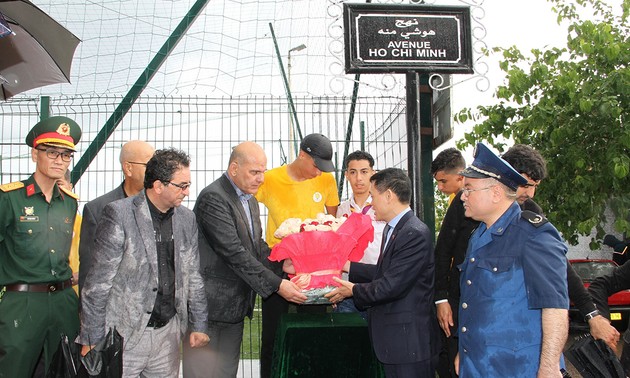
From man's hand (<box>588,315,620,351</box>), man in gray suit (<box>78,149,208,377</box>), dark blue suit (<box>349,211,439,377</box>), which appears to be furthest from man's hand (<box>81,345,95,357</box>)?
man's hand (<box>588,315,620,351</box>)

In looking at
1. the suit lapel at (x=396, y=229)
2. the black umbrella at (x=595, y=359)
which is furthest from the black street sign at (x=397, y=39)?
the black umbrella at (x=595, y=359)

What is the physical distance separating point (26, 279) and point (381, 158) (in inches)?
131

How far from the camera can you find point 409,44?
4.48 m

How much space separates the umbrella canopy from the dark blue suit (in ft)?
8.94

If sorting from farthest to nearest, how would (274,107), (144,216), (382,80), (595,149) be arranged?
(595,149), (274,107), (382,80), (144,216)

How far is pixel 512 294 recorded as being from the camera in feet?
8.90

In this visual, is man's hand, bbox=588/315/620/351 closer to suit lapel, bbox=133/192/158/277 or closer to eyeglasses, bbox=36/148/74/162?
suit lapel, bbox=133/192/158/277

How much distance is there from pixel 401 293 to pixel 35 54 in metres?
3.10

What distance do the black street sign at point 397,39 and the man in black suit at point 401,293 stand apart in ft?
3.39

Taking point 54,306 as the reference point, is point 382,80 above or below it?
above

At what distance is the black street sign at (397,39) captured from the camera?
4.45m

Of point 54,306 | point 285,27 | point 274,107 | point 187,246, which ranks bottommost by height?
point 54,306

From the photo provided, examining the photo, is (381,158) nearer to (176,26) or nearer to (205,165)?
(205,165)

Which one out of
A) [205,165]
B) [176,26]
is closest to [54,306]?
[205,165]
